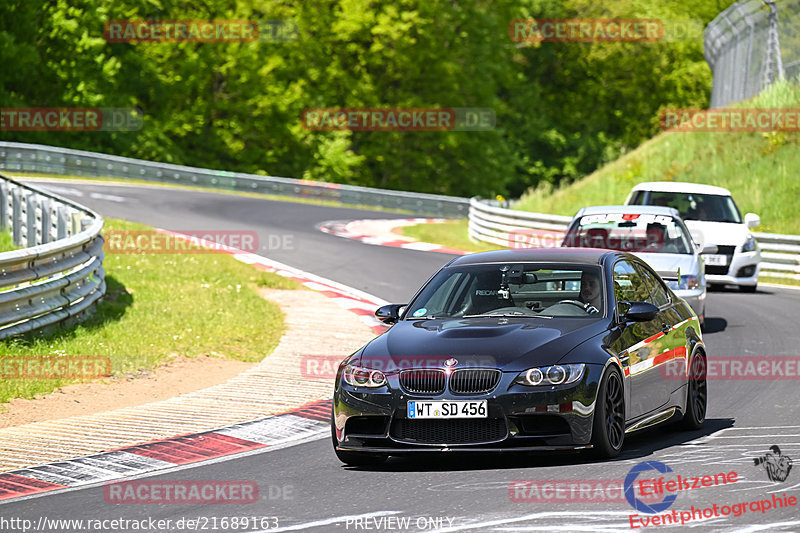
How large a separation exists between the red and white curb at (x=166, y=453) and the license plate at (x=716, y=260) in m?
11.4

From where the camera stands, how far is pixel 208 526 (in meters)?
6.98

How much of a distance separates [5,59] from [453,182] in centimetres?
2373

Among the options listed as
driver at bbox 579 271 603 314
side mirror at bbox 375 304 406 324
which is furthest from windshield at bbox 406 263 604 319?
side mirror at bbox 375 304 406 324

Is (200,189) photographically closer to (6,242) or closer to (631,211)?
(6,242)

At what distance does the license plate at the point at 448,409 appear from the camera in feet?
26.3

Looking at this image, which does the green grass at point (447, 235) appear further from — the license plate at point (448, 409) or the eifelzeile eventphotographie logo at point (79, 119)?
the eifelzeile eventphotographie logo at point (79, 119)

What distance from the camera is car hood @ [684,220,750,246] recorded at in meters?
21.2

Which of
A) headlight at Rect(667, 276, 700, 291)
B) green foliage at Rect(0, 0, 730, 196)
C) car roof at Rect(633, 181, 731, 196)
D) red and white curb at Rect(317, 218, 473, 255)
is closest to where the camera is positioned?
headlight at Rect(667, 276, 700, 291)

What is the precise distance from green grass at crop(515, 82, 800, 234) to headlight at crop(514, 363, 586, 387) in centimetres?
2429

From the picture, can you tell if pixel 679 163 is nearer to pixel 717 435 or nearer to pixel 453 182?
pixel 717 435

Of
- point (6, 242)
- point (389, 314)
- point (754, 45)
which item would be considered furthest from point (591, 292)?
point (754, 45)

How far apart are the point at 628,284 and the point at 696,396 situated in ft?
3.35

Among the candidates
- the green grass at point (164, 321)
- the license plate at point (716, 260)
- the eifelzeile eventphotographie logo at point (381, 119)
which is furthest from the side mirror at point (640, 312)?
the eifelzeile eventphotographie logo at point (381, 119)

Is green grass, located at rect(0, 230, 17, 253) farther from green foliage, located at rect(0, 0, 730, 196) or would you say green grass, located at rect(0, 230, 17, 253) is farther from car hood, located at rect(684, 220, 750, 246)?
green foliage, located at rect(0, 0, 730, 196)
